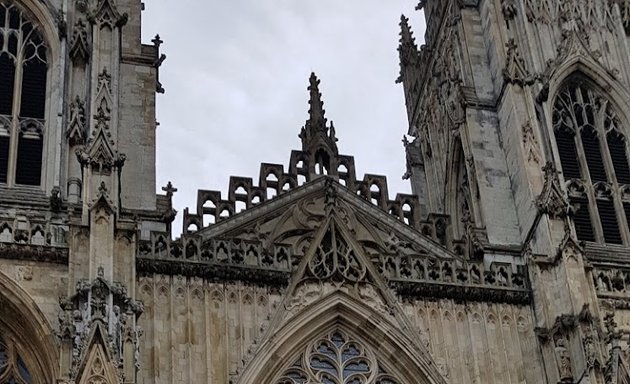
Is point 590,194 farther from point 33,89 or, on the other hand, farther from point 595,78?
point 33,89

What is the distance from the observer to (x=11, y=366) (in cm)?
2097

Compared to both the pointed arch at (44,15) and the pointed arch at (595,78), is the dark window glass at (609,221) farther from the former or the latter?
the pointed arch at (44,15)

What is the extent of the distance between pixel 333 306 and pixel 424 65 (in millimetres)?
10522

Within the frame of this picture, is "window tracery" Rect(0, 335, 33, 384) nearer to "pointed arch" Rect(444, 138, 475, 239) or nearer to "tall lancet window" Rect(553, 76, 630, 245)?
"pointed arch" Rect(444, 138, 475, 239)

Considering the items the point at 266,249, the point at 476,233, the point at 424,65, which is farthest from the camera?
the point at 424,65

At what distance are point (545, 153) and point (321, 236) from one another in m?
4.73

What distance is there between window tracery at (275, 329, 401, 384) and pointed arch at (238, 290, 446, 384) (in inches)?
3.1

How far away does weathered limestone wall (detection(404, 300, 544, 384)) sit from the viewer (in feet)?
73.6

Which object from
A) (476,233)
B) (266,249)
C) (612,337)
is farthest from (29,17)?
(612,337)

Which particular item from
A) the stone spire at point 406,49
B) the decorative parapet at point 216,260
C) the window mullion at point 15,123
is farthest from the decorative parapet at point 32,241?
the stone spire at point 406,49

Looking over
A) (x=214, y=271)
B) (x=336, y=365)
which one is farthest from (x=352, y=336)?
(x=214, y=271)

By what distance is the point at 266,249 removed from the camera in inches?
917

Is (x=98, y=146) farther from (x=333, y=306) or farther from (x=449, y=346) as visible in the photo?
(x=449, y=346)

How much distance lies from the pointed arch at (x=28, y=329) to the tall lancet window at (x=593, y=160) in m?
9.63
